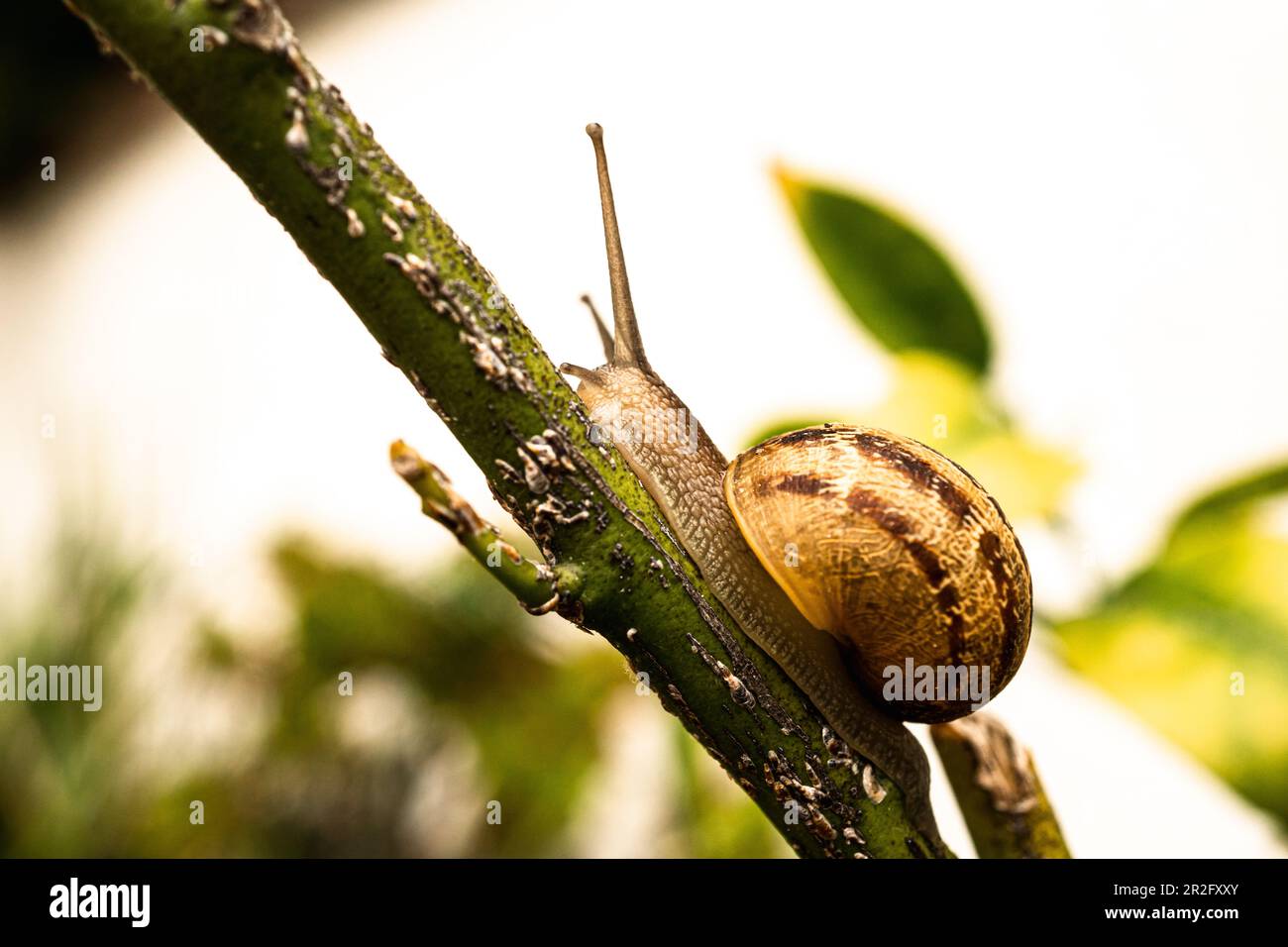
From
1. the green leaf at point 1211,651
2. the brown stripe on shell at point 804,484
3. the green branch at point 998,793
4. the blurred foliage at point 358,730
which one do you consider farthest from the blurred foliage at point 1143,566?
the blurred foliage at point 358,730

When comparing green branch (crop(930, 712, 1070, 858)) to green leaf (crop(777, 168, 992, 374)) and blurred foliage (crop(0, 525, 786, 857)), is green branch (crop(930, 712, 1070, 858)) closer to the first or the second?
green leaf (crop(777, 168, 992, 374))

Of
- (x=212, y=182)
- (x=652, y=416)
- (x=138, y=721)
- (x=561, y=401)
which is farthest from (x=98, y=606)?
(x=212, y=182)

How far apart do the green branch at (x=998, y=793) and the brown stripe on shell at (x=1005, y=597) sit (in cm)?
5

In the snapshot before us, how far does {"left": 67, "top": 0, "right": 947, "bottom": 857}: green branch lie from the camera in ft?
0.94

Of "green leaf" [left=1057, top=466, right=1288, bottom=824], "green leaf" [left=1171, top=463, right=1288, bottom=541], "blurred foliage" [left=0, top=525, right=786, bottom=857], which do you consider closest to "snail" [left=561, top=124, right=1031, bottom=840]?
"green leaf" [left=1057, top=466, right=1288, bottom=824]

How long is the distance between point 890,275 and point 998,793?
499 millimetres

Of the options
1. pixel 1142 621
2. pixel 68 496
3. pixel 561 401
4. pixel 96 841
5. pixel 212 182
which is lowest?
pixel 96 841

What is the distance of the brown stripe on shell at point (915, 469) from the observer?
0.48 m

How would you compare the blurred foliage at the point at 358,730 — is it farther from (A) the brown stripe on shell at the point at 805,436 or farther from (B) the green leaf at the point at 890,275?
(A) the brown stripe on shell at the point at 805,436

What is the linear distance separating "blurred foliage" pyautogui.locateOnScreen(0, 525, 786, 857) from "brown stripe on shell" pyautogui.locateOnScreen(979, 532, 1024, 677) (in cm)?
97

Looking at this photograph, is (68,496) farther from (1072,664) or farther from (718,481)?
(1072,664)

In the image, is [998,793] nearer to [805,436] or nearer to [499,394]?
[805,436]

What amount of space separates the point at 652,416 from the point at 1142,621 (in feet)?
1.11

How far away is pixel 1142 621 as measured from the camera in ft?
1.95
